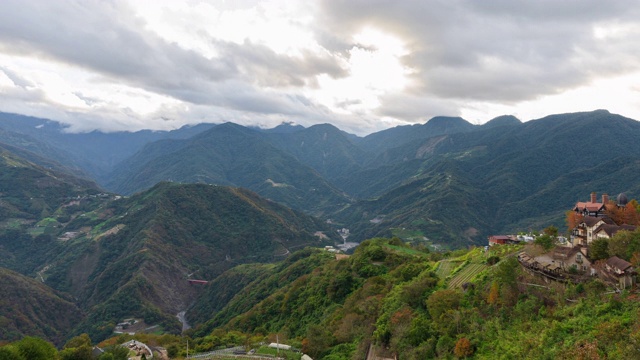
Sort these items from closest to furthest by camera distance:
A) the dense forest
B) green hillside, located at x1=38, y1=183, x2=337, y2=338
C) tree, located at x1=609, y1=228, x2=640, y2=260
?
the dense forest → tree, located at x1=609, y1=228, x2=640, y2=260 → green hillside, located at x1=38, y1=183, x2=337, y2=338

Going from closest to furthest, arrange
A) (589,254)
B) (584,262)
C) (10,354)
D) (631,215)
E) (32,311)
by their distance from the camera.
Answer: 1. (584,262)
2. (589,254)
3. (10,354)
4. (631,215)
5. (32,311)

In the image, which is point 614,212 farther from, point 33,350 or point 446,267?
point 33,350

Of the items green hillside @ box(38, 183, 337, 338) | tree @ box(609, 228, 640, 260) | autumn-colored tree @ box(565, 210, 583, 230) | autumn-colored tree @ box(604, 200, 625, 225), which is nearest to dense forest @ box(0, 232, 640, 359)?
tree @ box(609, 228, 640, 260)

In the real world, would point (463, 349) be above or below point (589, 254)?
below

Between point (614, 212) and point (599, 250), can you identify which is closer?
point (599, 250)

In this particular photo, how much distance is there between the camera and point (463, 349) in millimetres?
28562

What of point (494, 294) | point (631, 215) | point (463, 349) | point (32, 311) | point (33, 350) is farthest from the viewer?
point (32, 311)

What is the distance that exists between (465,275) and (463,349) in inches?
552

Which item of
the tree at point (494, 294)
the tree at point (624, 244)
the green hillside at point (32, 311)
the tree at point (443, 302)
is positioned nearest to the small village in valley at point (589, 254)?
the tree at point (624, 244)

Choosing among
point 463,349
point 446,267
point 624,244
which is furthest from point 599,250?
point 446,267

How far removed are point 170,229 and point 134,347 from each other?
141205 mm

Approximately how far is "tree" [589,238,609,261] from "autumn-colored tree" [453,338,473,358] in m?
13.2

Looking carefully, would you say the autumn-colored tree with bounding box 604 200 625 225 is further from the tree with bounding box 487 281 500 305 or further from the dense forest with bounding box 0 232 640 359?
the tree with bounding box 487 281 500 305

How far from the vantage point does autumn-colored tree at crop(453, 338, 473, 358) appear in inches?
1118
